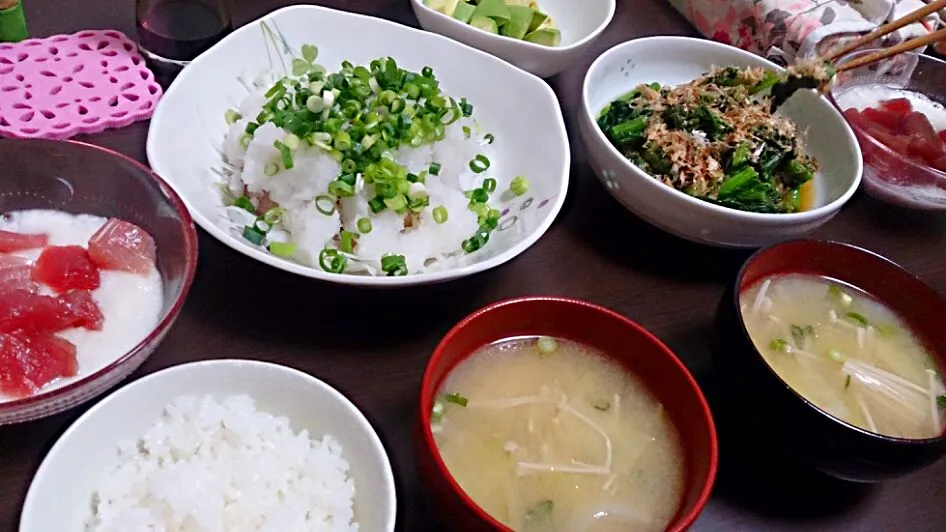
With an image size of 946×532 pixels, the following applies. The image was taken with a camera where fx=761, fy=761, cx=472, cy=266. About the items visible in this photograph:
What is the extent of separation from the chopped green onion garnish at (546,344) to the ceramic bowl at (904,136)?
1030mm

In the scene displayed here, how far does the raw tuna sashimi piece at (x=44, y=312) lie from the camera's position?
3.65 feet

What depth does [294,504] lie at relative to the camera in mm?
1038

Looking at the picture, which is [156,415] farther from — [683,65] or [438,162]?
[683,65]

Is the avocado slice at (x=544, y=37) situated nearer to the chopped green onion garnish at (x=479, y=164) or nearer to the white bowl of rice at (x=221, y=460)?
the chopped green onion garnish at (x=479, y=164)

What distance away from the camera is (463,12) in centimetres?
200

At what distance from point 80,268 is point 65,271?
0.02 meters

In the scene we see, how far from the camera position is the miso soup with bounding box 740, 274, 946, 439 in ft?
4.21

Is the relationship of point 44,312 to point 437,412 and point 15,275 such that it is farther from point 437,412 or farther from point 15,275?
point 437,412

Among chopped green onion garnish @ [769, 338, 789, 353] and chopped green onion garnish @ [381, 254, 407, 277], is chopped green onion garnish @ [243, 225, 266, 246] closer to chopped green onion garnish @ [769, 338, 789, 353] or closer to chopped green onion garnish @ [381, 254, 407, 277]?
chopped green onion garnish @ [381, 254, 407, 277]

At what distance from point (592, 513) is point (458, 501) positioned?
0.24 metres

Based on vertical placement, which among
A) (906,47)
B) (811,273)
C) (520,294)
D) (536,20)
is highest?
(906,47)

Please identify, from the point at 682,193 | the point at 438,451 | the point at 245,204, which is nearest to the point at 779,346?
the point at 682,193

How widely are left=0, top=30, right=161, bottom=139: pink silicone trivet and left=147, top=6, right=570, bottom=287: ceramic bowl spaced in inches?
6.7

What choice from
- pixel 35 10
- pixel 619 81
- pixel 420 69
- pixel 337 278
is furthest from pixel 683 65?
pixel 35 10
